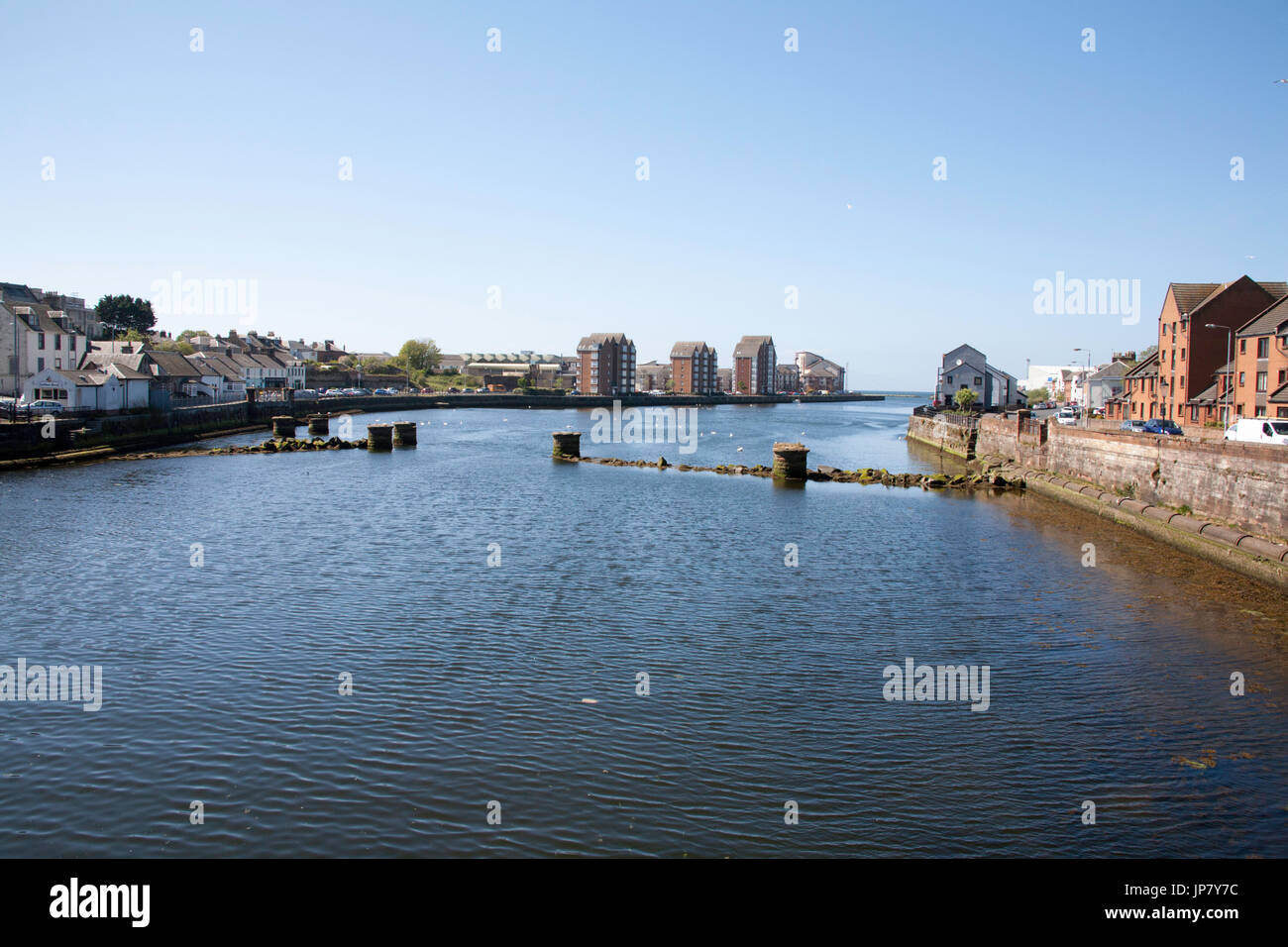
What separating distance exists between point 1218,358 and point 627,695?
69.6 meters

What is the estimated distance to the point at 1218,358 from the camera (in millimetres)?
65938

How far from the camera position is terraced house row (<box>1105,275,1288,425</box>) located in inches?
2141

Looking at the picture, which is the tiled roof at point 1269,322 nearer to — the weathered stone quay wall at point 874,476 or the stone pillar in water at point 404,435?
the weathered stone quay wall at point 874,476

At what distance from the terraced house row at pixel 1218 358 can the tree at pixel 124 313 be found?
165m

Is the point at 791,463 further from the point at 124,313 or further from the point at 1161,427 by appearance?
the point at 124,313

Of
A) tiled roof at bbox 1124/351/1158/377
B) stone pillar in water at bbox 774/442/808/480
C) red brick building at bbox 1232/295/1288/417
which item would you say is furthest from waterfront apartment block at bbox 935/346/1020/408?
stone pillar in water at bbox 774/442/808/480

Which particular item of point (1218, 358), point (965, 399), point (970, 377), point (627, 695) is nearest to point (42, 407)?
point (627, 695)

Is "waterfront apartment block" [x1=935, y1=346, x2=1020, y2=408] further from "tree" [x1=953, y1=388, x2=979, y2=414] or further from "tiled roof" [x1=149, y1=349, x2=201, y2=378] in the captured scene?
"tiled roof" [x1=149, y1=349, x2=201, y2=378]

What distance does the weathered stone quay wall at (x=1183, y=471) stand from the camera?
1051 inches

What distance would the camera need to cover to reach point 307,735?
13.3m

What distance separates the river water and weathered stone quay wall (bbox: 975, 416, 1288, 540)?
2949mm
